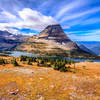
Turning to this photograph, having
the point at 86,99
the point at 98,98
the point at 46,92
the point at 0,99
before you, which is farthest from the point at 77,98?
the point at 0,99

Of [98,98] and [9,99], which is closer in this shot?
[9,99]

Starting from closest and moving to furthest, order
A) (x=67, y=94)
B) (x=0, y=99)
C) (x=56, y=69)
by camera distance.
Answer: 1. (x=0, y=99)
2. (x=67, y=94)
3. (x=56, y=69)

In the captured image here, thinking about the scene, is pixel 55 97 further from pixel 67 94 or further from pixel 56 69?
pixel 56 69

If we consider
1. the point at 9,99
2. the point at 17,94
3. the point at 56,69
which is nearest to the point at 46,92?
the point at 17,94

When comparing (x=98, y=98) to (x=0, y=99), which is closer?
(x=0, y=99)

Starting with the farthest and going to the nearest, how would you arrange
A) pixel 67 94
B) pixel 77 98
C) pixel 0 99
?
pixel 67 94
pixel 77 98
pixel 0 99

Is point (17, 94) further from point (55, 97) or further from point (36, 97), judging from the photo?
point (55, 97)

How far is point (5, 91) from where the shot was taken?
457 inches

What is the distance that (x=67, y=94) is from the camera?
11602 millimetres

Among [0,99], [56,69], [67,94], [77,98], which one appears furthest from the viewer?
[56,69]

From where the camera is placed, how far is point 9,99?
32.9ft

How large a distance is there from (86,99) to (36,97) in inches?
251

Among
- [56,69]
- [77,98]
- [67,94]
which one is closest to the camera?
[77,98]

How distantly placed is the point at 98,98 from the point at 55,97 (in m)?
5.66
